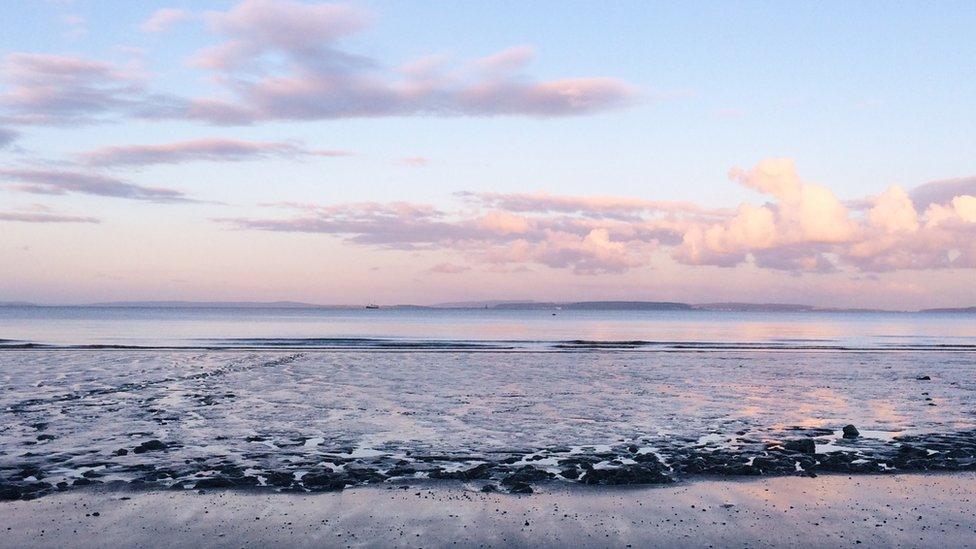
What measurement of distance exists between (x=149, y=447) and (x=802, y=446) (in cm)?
1467

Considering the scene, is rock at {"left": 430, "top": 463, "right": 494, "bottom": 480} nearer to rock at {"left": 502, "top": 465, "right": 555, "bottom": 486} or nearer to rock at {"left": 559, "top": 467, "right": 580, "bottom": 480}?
rock at {"left": 502, "top": 465, "right": 555, "bottom": 486}

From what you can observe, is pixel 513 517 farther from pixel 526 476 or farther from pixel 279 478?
pixel 279 478

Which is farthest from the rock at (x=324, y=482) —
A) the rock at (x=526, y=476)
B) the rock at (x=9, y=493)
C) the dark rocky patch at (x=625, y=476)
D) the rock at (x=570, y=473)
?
the rock at (x=9, y=493)

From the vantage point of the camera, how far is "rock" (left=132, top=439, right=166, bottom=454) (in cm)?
1684

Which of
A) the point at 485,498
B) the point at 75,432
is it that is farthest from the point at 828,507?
the point at 75,432

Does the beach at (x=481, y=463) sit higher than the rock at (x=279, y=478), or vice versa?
the rock at (x=279, y=478)

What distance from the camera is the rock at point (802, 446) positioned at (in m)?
17.4

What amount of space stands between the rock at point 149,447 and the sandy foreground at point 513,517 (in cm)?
373

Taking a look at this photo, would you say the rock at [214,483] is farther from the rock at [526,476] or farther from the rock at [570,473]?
the rock at [570,473]

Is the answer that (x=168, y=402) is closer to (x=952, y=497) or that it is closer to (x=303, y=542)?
(x=303, y=542)

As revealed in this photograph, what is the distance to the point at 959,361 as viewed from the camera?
5231 centimetres

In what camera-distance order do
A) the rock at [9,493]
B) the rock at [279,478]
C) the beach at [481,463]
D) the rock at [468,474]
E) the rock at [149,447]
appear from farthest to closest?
the rock at [149,447]
the rock at [468,474]
the rock at [279,478]
the rock at [9,493]
the beach at [481,463]

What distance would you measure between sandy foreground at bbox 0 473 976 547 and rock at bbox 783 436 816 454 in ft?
10.7

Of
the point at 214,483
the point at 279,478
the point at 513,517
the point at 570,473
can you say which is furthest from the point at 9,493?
the point at 570,473
